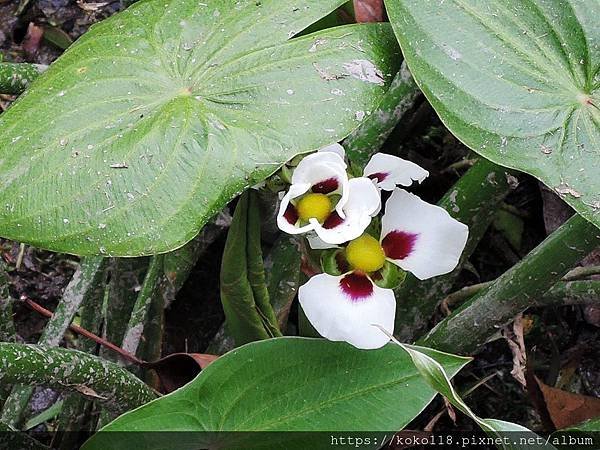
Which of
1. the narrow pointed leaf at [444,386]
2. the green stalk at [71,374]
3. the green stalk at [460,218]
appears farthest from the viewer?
the green stalk at [460,218]

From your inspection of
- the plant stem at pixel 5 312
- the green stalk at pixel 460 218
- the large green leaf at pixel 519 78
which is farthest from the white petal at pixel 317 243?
the plant stem at pixel 5 312

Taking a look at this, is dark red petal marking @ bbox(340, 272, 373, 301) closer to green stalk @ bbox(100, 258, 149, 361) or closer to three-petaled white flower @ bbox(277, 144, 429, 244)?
three-petaled white flower @ bbox(277, 144, 429, 244)

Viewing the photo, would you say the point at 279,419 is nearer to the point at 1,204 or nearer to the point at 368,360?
the point at 368,360

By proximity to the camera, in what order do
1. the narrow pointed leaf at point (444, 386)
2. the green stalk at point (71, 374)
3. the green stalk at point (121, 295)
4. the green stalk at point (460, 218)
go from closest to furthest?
the narrow pointed leaf at point (444, 386) < the green stalk at point (71, 374) < the green stalk at point (460, 218) < the green stalk at point (121, 295)

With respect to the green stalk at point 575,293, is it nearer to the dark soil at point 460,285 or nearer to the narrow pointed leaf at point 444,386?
the dark soil at point 460,285

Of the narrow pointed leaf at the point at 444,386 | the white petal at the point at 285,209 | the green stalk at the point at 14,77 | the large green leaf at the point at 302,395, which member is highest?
the green stalk at the point at 14,77

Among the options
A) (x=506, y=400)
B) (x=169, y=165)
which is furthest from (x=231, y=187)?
(x=506, y=400)

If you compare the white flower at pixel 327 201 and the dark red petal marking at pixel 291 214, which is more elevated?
the white flower at pixel 327 201
